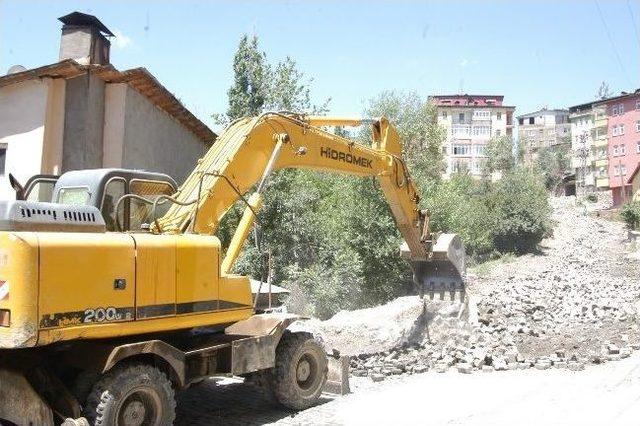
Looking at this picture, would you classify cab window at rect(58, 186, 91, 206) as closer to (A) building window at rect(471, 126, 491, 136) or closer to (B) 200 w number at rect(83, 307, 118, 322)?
(B) 200 w number at rect(83, 307, 118, 322)

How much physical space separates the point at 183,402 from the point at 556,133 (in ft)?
308

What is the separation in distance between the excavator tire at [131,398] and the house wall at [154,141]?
348 inches

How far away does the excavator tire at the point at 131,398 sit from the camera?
5305 millimetres

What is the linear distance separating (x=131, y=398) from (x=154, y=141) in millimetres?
10372

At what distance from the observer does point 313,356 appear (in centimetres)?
780

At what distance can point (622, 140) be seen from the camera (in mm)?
56562

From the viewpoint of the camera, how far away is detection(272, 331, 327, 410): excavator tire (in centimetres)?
737

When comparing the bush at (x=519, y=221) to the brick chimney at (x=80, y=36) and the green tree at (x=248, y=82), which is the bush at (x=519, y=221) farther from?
the brick chimney at (x=80, y=36)

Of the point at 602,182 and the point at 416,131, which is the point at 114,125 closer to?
the point at 416,131

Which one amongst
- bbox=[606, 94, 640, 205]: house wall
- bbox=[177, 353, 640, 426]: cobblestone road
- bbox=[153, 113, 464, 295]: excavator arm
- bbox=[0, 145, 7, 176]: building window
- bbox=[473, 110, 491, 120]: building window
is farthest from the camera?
bbox=[473, 110, 491, 120]: building window

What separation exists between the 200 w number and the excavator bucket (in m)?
7.19

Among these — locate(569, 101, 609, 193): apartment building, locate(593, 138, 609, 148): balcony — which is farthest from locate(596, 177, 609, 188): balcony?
locate(593, 138, 609, 148): balcony

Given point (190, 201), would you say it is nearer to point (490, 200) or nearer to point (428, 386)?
point (428, 386)

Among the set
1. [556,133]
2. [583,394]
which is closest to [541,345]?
[583,394]
